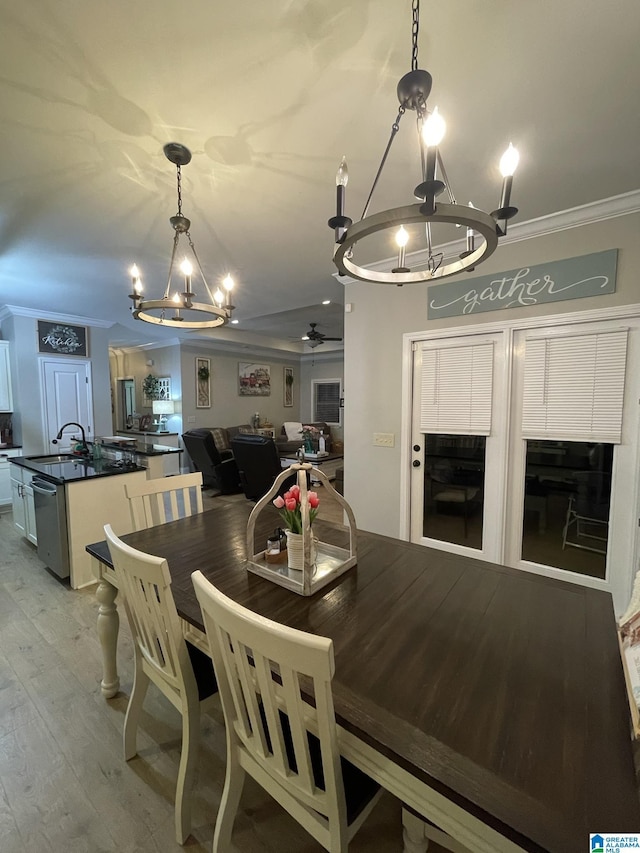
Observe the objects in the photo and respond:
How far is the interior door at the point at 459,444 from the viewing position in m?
2.72

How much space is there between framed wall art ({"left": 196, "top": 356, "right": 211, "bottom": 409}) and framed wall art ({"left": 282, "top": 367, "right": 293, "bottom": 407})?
2265mm

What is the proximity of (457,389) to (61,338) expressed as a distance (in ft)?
17.7

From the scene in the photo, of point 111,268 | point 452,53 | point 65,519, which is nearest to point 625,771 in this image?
point 452,53

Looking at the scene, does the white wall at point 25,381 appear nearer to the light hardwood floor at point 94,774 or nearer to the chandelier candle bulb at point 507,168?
the light hardwood floor at point 94,774

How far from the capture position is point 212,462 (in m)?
5.51

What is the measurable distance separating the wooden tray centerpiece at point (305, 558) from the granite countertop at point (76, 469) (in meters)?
2.19

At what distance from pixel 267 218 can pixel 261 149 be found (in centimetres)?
65

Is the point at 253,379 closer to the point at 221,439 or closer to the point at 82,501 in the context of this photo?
the point at 221,439

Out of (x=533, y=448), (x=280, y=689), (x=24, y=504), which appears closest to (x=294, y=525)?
(x=280, y=689)

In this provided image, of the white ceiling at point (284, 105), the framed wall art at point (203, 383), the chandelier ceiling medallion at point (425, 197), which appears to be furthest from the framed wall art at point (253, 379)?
the chandelier ceiling medallion at point (425, 197)

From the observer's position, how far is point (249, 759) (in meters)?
1.08

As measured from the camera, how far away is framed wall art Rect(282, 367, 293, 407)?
8859mm

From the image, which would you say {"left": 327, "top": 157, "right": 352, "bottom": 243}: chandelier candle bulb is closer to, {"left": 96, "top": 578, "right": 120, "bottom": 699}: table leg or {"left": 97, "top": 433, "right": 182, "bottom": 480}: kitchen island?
{"left": 96, "top": 578, "right": 120, "bottom": 699}: table leg

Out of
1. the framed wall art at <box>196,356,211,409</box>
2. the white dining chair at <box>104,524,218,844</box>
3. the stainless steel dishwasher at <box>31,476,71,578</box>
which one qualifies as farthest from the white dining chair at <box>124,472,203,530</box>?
the framed wall art at <box>196,356,211,409</box>
